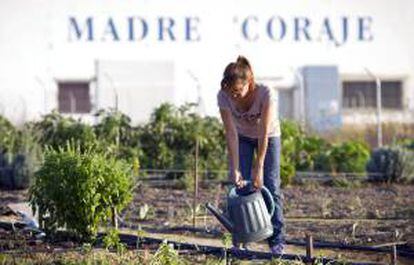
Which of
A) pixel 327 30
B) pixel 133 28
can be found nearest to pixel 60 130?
pixel 133 28

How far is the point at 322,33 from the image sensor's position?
29.6 metres

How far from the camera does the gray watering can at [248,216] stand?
6715mm

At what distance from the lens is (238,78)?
22.0ft

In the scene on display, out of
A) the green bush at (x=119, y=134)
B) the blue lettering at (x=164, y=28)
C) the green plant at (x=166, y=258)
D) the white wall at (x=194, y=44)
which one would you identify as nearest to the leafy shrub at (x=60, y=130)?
the green bush at (x=119, y=134)

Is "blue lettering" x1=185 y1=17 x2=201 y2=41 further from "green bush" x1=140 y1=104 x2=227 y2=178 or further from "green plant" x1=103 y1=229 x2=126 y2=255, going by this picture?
"green plant" x1=103 y1=229 x2=126 y2=255

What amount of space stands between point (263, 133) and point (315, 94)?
2146 cm

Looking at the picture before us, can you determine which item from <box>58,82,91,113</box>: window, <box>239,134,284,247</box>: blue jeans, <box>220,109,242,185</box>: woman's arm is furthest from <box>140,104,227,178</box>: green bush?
<box>58,82,91,113</box>: window

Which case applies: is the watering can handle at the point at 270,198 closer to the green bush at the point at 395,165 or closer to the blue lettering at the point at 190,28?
the green bush at the point at 395,165

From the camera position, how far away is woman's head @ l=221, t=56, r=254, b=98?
671 centimetres

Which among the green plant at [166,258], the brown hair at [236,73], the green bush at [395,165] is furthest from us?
the green bush at [395,165]

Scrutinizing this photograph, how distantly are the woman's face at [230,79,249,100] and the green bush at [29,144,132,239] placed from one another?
4.45 feet

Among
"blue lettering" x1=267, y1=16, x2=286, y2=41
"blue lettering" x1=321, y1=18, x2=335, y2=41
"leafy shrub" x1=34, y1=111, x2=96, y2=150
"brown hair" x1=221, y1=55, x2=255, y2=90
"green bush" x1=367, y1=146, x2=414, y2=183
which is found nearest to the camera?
"brown hair" x1=221, y1=55, x2=255, y2=90

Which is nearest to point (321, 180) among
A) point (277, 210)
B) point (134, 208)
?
point (134, 208)

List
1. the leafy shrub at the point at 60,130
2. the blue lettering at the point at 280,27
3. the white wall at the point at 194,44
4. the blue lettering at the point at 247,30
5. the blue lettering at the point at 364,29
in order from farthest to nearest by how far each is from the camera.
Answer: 1. the blue lettering at the point at 364,29
2. the blue lettering at the point at 280,27
3. the blue lettering at the point at 247,30
4. the white wall at the point at 194,44
5. the leafy shrub at the point at 60,130
